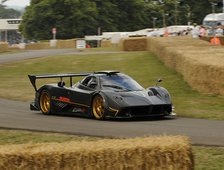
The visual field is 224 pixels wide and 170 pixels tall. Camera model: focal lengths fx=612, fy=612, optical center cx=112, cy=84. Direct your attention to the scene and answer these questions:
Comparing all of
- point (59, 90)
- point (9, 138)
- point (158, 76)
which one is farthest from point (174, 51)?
point (9, 138)

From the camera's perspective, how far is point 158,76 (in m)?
24.0

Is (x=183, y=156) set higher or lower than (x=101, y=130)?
higher

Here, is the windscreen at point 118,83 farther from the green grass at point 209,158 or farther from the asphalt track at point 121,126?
the green grass at point 209,158

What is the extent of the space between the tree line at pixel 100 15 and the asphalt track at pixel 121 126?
272ft

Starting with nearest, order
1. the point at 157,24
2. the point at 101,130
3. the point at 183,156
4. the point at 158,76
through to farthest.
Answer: the point at 183,156, the point at 101,130, the point at 158,76, the point at 157,24

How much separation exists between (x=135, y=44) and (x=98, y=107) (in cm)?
3158

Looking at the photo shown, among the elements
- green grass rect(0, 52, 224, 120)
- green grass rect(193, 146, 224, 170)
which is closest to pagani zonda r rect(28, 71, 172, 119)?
green grass rect(0, 52, 224, 120)

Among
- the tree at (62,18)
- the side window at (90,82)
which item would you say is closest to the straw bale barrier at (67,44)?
the tree at (62,18)

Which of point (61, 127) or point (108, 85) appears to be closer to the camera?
point (61, 127)

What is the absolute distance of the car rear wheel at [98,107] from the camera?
43.7 ft

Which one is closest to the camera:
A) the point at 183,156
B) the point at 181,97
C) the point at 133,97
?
the point at 183,156

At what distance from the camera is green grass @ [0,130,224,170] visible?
7.58 meters

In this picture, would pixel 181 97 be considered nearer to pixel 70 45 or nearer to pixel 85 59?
pixel 85 59

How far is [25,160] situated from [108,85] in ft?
26.0
